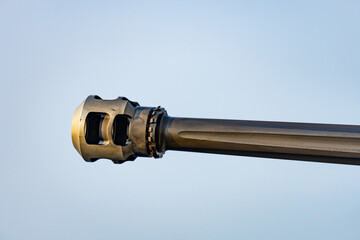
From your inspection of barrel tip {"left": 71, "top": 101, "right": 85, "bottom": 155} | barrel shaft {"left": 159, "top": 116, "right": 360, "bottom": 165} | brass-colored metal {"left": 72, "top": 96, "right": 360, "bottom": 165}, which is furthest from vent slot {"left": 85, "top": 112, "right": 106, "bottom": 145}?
barrel shaft {"left": 159, "top": 116, "right": 360, "bottom": 165}

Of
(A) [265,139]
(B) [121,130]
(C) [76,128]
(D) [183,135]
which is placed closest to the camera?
(A) [265,139]

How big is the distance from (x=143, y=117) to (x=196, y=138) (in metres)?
0.66

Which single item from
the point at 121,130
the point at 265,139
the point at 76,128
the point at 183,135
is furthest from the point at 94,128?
the point at 265,139

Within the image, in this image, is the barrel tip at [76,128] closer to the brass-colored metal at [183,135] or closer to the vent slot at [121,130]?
the brass-colored metal at [183,135]

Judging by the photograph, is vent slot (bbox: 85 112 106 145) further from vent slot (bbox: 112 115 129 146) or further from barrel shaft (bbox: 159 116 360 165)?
barrel shaft (bbox: 159 116 360 165)

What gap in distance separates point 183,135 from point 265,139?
94 cm

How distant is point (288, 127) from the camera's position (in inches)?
167

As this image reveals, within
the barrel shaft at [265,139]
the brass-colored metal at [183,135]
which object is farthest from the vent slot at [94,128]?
the barrel shaft at [265,139]

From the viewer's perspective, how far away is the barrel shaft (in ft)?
13.3

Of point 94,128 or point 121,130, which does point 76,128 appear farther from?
point 121,130

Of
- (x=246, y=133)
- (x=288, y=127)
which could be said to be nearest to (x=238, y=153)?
(x=246, y=133)

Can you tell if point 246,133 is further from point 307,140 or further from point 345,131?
point 345,131

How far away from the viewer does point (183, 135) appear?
463 centimetres

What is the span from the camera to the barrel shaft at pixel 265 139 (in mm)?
4055
